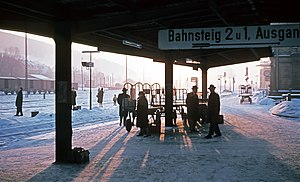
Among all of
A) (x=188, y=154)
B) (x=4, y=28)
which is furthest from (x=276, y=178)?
(x=4, y=28)

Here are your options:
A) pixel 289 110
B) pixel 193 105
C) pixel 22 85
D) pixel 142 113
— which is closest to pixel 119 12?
pixel 142 113

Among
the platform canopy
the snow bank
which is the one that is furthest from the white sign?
the snow bank

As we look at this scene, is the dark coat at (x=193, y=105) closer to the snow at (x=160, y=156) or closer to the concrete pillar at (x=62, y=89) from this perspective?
the snow at (x=160, y=156)

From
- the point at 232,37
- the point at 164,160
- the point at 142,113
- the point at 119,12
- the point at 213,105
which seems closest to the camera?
the point at 232,37

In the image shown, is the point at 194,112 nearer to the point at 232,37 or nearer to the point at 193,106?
the point at 193,106

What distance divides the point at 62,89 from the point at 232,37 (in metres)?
4.15

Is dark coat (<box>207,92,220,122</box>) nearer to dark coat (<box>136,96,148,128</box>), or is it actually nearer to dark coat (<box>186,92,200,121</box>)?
dark coat (<box>186,92,200,121</box>)

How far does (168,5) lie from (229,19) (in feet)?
9.38

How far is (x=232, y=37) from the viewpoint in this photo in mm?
8094

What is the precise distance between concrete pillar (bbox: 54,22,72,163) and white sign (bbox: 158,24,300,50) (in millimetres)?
2289

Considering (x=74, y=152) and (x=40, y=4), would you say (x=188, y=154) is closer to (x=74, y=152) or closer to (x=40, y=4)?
(x=74, y=152)

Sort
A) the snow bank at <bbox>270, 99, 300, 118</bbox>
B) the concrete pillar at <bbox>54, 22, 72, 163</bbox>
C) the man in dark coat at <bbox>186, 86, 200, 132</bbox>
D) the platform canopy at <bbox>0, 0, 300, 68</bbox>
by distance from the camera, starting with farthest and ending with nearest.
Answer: the snow bank at <bbox>270, 99, 300, 118</bbox>
the man in dark coat at <bbox>186, 86, 200, 132</bbox>
the concrete pillar at <bbox>54, 22, 72, 163</bbox>
the platform canopy at <bbox>0, 0, 300, 68</bbox>

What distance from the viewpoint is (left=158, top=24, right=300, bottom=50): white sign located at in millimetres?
7789

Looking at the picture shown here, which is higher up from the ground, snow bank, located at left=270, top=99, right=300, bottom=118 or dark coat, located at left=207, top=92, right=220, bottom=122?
dark coat, located at left=207, top=92, right=220, bottom=122
